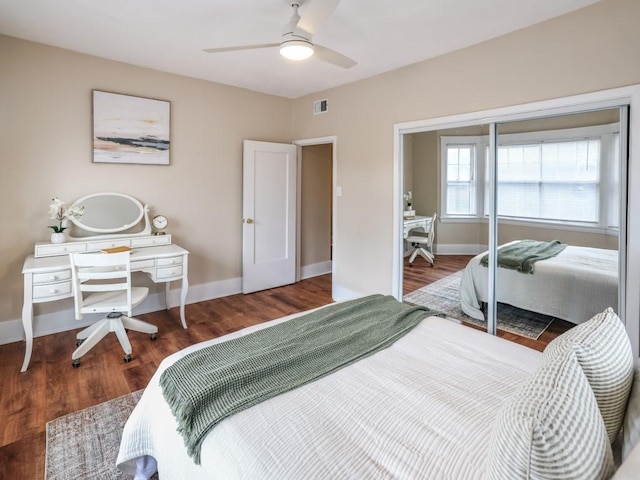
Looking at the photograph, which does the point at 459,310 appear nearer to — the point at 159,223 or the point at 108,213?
the point at 159,223

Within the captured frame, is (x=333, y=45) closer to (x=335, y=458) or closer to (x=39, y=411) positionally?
(x=335, y=458)

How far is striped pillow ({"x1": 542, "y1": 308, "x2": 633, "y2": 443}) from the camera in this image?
0.97 metres

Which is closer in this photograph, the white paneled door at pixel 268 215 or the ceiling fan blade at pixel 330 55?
the ceiling fan blade at pixel 330 55

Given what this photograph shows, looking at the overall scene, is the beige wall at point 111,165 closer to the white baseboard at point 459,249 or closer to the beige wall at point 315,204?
the beige wall at point 315,204

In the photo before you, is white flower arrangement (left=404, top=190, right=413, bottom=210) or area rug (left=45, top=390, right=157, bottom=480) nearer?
area rug (left=45, top=390, right=157, bottom=480)

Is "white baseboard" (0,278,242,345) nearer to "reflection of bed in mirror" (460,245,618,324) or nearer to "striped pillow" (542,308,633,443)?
"reflection of bed in mirror" (460,245,618,324)

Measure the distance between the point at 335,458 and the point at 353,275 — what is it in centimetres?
329

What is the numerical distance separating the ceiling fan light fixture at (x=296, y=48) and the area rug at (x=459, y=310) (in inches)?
93.6

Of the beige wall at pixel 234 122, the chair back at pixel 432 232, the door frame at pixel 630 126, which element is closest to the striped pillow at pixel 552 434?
the door frame at pixel 630 126

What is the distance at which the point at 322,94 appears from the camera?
4.47 m

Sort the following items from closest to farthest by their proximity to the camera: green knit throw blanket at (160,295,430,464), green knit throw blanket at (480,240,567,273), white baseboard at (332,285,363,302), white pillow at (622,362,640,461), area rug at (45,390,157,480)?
white pillow at (622,362,640,461) < green knit throw blanket at (160,295,430,464) < area rug at (45,390,157,480) < green knit throw blanket at (480,240,567,273) < white baseboard at (332,285,363,302)

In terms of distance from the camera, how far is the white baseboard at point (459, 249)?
10.8 feet

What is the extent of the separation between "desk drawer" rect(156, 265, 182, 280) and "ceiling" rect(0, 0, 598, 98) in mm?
1957

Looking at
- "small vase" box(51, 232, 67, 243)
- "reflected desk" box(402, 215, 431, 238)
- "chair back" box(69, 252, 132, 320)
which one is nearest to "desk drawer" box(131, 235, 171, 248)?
"small vase" box(51, 232, 67, 243)
